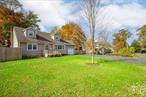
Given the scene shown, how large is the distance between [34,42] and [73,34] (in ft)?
91.0

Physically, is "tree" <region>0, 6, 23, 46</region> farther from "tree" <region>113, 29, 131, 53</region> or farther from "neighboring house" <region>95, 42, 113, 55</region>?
"tree" <region>113, 29, 131, 53</region>

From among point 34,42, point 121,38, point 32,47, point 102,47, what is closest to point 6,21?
point 34,42

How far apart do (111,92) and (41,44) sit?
98.2 feet

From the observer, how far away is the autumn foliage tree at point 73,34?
63469 mm

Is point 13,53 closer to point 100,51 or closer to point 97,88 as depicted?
point 97,88

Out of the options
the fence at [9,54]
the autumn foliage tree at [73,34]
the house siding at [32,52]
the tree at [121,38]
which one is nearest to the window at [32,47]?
the house siding at [32,52]

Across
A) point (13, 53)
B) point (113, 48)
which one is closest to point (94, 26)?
point (13, 53)

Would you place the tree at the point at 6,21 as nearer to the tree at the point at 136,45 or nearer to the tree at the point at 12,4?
the tree at the point at 12,4

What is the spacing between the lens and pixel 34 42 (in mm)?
37062

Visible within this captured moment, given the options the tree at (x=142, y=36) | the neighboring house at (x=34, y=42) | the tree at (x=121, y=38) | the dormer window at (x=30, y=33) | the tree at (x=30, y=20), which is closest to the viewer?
the neighboring house at (x=34, y=42)

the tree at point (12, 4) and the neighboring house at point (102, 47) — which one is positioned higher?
the tree at point (12, 4)

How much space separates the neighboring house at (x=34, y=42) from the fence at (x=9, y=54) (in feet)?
14.4

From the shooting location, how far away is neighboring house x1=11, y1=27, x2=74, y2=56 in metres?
35.4

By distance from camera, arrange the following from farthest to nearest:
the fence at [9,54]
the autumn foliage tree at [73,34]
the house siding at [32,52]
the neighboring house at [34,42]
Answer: the autumn foliage tree at [73,34], the neighboring house at [34,42], the house siding at [32,52], the fence at [9,54]
